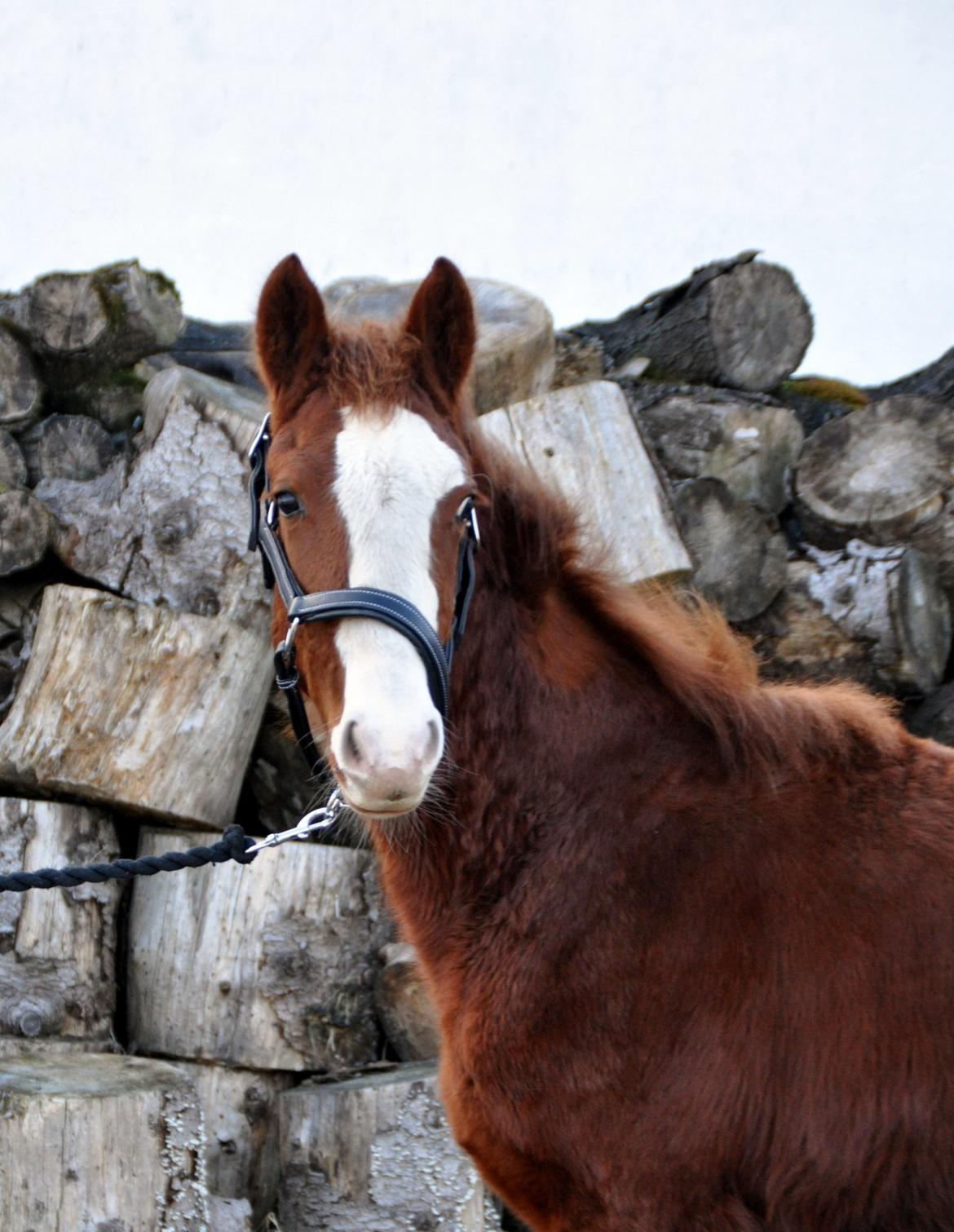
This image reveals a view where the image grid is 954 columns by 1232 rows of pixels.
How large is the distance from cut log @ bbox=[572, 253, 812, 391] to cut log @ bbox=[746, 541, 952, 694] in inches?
48.3

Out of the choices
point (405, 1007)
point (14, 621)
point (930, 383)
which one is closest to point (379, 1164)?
point (405, 1007)

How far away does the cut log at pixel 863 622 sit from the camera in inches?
165

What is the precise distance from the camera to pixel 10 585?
439 centimetres

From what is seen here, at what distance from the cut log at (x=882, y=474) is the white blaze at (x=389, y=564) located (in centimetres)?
265

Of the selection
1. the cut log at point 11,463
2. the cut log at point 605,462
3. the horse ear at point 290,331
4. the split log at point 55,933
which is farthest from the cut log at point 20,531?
the horse ear at point 290,331

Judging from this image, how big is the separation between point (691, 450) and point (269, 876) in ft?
7.72

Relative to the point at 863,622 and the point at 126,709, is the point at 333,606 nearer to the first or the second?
the point at 126,709

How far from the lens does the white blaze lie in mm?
1890

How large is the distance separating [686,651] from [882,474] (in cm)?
239

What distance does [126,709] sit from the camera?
374 cm

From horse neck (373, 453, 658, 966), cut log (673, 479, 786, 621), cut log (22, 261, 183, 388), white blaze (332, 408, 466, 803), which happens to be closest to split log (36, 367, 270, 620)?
cut log (22, 261, 183, 388)

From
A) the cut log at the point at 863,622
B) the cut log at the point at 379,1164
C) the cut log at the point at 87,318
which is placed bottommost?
the cut log at the point at 379,1164

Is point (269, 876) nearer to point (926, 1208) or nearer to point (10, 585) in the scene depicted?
point (10, 585)

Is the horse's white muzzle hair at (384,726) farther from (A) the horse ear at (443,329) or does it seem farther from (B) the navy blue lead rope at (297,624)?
(A) the horse ear at (443,329)
